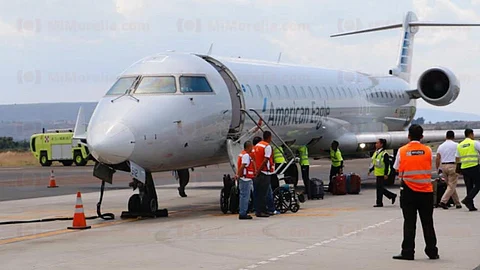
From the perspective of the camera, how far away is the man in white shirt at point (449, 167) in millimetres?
18781

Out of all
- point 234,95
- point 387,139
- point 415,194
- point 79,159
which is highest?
point 234,95

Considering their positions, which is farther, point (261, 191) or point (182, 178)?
point (182, 178)

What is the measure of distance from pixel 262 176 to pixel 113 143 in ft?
11.1

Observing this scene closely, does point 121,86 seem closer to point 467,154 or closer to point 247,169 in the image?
point 247,169

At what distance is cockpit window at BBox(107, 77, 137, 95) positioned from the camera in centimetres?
1820

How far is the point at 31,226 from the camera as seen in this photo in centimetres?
1692

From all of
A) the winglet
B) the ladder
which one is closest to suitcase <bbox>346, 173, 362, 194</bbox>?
the ladder

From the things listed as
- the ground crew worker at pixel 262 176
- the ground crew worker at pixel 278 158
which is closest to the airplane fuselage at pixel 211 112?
the ground crew worker at pixel 278 158

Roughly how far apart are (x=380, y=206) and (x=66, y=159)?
40.2m

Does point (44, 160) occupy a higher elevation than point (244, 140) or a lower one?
lower

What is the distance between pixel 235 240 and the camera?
13.9 meters

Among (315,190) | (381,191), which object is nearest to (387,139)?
(315,190)

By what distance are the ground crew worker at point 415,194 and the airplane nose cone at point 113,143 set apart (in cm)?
605

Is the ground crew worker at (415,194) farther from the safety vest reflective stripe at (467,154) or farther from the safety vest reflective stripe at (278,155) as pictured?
the safety vest reflective stripe at (278,155)
